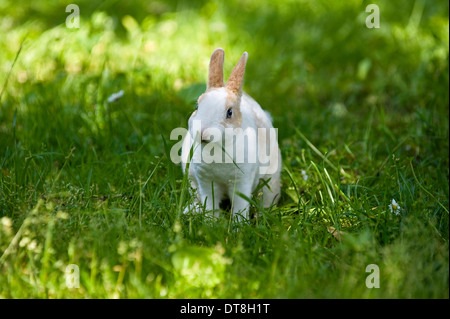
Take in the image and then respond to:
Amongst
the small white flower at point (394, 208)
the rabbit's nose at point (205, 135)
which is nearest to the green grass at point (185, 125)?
the small white flower at point (394, 208)

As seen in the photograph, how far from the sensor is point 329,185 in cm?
301

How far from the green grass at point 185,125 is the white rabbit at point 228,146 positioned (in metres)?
0.12

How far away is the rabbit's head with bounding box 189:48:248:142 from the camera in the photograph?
7.55ft

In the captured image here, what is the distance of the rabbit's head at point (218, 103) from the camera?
2.30m

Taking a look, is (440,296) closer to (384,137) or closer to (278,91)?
(384,137)

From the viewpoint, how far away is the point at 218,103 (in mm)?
2326

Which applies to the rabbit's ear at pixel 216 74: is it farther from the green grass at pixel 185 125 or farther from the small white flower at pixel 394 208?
the small white flower at pixel 394 208

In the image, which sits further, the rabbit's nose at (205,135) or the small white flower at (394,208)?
the small white flower at (394,208)

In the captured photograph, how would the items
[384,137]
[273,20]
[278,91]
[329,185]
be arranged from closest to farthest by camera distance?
[329,185] < [384,137] < [278,91] < [273,20]

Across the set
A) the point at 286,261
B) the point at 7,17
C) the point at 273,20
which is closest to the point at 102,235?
the point at 286,261

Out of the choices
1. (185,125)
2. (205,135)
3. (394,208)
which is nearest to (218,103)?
(205,135)

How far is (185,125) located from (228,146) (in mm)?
1158

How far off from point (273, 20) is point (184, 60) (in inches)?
47.1
